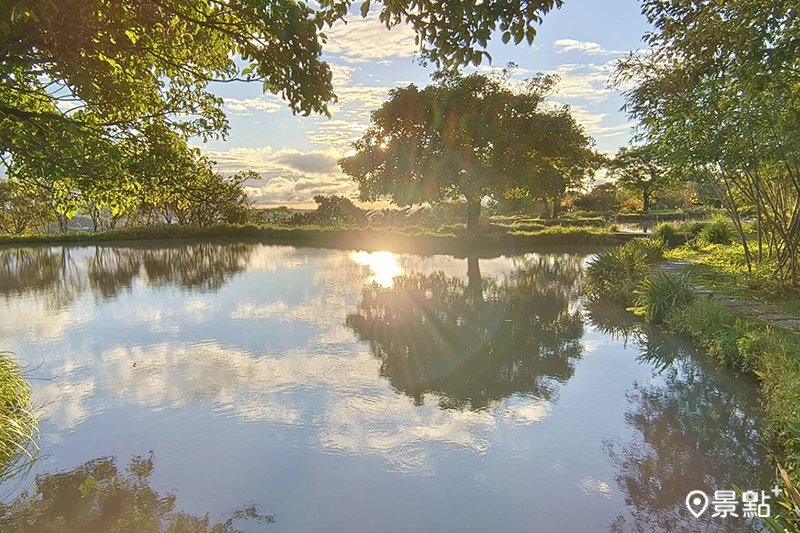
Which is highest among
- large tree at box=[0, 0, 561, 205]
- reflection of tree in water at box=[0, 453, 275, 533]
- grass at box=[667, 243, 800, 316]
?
large tree at box=[0, 0, 561, 205]

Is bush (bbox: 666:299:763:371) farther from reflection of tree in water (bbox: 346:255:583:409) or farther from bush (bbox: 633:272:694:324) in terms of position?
reflection of tree in water (bbox: 346:255:583:409)

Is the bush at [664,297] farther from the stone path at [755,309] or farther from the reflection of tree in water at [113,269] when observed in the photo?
the reflection of tree in water at [113,269]

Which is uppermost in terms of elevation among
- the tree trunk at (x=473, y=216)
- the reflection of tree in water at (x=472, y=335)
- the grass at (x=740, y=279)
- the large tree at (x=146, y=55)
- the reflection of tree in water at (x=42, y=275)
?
the large tree at (x=146, y=55)

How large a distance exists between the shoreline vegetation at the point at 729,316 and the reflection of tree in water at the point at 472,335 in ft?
3.47

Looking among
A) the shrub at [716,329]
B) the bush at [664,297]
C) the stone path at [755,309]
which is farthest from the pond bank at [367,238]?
the shrub at [716,329]

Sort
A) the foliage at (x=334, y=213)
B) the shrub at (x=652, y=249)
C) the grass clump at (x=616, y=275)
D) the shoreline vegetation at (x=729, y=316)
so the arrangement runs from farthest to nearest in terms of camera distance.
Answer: the foliage at (x=334, y=213), the shrub at (x=652, y=249), the grass clump at (x=616, y=275), the shoreline vegetation at (x=729, y=316)

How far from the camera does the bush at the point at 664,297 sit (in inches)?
280

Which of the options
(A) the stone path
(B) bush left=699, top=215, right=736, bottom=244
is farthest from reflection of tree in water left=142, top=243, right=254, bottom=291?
(B) bush left=699, top=215, right=736, bottom=244

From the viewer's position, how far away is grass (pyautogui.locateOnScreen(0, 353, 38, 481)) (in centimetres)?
360

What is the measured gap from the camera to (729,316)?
589 cm

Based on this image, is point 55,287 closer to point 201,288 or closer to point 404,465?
point 201,288

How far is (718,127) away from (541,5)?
18.3 ft

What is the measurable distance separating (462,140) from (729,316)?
1307cm

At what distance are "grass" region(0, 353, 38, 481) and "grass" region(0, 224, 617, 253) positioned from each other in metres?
14.0
